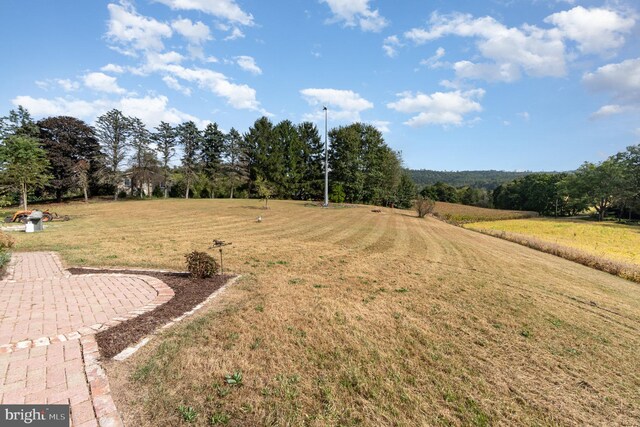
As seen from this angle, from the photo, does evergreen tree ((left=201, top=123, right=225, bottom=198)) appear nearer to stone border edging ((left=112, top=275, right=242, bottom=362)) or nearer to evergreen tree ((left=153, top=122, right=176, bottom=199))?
evergreen tree ((left=153, top=122, right=176, bottom=199))

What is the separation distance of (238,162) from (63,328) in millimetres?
49694

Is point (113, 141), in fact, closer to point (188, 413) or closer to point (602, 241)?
point (188, 413)

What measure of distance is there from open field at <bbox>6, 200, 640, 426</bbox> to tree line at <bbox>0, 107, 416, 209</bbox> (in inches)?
1430

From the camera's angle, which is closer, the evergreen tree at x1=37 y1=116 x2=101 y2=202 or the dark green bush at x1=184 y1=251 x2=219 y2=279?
the dark green bush at x1=184 y1=251 x2=219 y2=279

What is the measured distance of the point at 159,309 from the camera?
18.9 feet

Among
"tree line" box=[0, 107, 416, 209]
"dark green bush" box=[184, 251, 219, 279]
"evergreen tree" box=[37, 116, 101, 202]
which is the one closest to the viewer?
"dark green bush" box=[184, 251, 219, 279]

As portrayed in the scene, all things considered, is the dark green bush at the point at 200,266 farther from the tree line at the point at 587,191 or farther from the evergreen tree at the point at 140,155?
the tree line at the point at 587,191

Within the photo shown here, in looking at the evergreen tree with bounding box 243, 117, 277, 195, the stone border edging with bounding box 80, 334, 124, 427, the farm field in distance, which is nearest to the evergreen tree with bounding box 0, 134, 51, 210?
the stone border edging with bounding box 80, 334, 124, 427

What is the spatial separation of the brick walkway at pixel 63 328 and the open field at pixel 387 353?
0.32 metres

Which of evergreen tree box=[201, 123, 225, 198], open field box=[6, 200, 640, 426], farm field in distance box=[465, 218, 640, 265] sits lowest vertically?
farm field in distance box=[465, 218, 640, 265]

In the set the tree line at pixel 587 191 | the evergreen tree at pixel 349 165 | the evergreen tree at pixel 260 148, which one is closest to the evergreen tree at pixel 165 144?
the evergreen tree at pixel 260 148

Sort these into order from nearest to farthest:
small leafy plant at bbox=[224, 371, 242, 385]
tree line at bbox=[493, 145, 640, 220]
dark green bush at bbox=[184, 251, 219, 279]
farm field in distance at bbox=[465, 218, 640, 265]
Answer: small leafy plant at bbox=[224, 371, 242, 385]
dark green bush at bbox=[184, 251, 219, 279]
farm field in distance at bbox=[465, 218, 640, 265]
tree line at bbox=[493, 145, 640, 220]

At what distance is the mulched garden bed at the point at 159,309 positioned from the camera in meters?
4.40

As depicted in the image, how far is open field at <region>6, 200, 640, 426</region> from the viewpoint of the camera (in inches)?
133
